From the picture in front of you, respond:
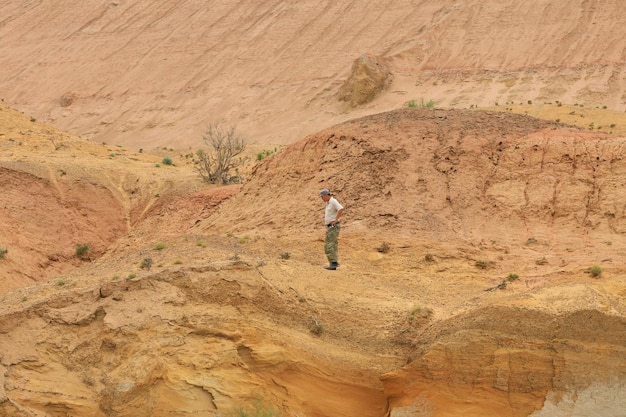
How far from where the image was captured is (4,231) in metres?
20.2

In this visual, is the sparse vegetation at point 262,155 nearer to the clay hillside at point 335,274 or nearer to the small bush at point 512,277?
the clay hillside at point 335,274

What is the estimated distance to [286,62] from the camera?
4003 centimetres

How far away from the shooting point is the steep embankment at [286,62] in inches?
1345

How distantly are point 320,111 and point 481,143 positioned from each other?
1993cm

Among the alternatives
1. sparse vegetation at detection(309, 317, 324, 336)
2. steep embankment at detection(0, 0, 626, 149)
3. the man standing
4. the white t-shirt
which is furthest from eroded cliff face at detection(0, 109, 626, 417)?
steep embankment at detection(0, 0, 626, 149)

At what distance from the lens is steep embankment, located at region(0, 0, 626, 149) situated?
34.2 meters

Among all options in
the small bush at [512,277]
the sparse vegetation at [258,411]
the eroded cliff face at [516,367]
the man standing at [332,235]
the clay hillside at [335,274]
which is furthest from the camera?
the man standing at [332,235]

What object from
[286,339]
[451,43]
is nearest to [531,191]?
[286,339]

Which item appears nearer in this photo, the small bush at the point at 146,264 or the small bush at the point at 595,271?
the small bush at the point at 595,271

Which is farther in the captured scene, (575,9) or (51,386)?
(575,9)

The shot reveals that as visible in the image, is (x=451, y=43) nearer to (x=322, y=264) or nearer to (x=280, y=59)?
(x=280, y=59)

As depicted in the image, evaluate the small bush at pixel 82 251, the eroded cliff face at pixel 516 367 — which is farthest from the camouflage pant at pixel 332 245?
the small bush at pixel 82 251

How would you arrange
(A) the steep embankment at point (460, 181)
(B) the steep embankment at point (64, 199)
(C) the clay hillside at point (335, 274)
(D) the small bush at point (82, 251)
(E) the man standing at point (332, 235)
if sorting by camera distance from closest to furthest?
(C) the clay hillside at point (335, 274), (E) the man standing at point (332, 235), (A) the steep embankment at point (460, 181), (B) the steep embankment at point (64, 199), (D) the small bush at point (82, 251)

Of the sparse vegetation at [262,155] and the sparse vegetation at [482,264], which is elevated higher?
the sparse vegetation at [262,155]
